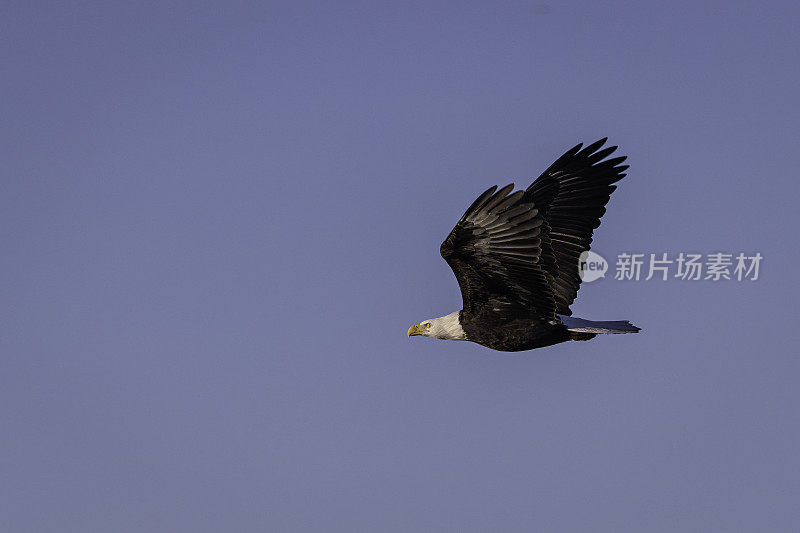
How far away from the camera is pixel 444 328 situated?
49.4ft

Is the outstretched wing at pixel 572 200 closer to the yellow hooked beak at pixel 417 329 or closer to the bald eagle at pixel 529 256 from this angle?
the bald eagle at pixel 529 256

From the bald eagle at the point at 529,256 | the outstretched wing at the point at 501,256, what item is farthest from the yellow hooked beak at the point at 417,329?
the outstretched wing at the point at 501,256

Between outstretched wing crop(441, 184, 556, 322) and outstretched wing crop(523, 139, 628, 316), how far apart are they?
146 centimetres

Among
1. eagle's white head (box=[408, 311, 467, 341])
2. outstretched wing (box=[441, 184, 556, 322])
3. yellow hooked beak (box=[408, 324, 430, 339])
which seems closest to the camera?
outstretched wing (box=[441, 184, 556, 322])

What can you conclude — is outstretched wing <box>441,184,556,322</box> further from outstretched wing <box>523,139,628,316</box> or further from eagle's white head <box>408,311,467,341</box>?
outstretched wing <box>523,139,628,316</box>

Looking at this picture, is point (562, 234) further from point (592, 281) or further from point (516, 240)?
point (516, 240)

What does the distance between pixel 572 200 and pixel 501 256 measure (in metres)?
3.36

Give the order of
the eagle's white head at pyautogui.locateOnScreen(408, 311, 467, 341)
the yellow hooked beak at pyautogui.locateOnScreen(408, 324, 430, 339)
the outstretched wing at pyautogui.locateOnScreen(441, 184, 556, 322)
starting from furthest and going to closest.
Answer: the yellow hooked beak at pyautogui.locateOnScreen(408, 324, 430, 339) → the eagle's white head at pyautogui.locateOnScreen(408, 311, 467, 341) → the outstretched wing at pyautogui.locateOnScreen(441, 184, 556, 322)

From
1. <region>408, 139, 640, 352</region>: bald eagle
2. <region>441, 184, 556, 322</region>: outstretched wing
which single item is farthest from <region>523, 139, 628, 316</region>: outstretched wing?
<region>441, 184, 556, 322</region>: outstretched wing

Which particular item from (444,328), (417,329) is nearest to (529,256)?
(444,328)

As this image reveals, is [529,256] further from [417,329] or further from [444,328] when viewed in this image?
[417,329]

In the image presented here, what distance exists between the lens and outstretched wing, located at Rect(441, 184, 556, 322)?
42.4 feet

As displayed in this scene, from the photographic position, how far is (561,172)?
16625mm

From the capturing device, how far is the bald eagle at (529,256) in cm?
1307
